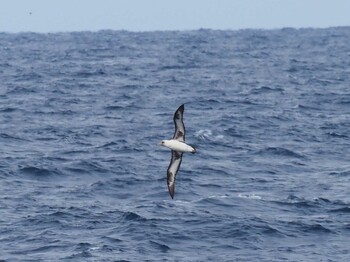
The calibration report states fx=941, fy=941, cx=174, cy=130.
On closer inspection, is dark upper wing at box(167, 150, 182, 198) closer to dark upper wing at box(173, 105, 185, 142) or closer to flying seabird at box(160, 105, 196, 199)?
flying seabird at box(160, 105, 196, 199)

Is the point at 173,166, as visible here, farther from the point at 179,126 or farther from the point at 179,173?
the point at 179,173

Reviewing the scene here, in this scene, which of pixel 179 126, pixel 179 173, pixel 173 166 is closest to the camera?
pixel 179 126

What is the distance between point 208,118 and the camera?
47.6 m

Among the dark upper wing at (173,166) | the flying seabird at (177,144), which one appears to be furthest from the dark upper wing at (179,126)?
the dark upper wing at (173,166)

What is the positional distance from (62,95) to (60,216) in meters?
30.6

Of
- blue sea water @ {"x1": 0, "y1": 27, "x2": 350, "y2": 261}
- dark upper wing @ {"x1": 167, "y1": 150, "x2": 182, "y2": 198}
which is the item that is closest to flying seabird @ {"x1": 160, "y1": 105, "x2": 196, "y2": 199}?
dark upper wing @ {"x1": 167, "y1": 150, "x2": 182, "y2": 198}

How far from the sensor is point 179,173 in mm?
34250

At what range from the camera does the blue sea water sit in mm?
25516

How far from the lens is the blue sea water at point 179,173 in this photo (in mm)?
25516

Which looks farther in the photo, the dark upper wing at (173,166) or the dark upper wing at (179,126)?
the dark upper wing at (173,166)

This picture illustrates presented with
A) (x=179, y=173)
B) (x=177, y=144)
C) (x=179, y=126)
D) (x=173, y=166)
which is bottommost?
(x=179, y=173)

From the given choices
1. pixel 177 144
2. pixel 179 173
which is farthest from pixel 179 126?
pixel 179 173

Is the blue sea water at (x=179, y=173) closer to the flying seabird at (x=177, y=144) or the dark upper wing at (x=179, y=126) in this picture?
the flying seabird at (x=177, y=144)

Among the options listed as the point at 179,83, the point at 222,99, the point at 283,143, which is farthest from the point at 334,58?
the point at 283,143
